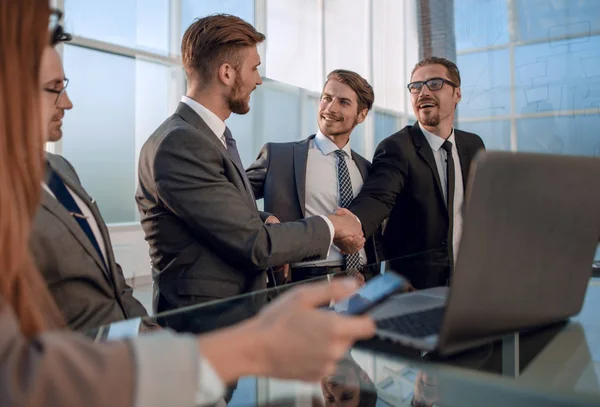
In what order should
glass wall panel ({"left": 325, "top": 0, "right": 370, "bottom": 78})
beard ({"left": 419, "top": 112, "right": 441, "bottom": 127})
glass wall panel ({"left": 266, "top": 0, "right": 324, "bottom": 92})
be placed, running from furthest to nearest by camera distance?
glass wall panel ({"left": 325, "top": 0, "right": 370, "bottom": 78})
glass wall panel ({"left": 266, "top": 0, "right": 324, "bottom": 92})
beard ({"left": 419, "top": 112, "right": 441, "bottom": 127})

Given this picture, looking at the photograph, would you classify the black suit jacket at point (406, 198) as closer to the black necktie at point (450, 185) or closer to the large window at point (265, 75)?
the black necktie at point (450, 185)

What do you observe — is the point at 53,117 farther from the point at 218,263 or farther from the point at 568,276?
the point at 568,276

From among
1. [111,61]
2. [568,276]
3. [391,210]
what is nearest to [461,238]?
[568,276]

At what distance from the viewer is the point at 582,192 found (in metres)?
0.95

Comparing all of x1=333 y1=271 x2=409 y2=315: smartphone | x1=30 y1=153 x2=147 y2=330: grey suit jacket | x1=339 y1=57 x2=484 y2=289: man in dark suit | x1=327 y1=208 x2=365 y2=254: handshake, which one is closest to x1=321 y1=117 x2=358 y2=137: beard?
x1=339 y1=57 x2=484 y2=289: man in dark suit

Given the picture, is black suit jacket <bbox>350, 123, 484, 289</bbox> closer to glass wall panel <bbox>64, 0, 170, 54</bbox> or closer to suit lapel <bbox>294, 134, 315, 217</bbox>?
suit lapel <bbox>294, 134, 315, 217</bbox>

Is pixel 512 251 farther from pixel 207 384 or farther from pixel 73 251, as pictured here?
pixel 73 251

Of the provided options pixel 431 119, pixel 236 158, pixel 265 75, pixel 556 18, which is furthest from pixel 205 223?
pixel 265 75

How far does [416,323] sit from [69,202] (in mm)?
993

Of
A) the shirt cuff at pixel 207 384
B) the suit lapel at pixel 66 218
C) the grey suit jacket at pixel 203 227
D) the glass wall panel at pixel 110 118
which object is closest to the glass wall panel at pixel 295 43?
the glass wall panel at pixel 110 118

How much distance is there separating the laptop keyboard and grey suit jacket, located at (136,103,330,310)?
90cm

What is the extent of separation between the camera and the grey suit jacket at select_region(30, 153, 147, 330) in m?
1.25

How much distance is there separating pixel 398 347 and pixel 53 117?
47.1 inches

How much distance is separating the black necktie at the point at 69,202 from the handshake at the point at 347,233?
982 millimetres
